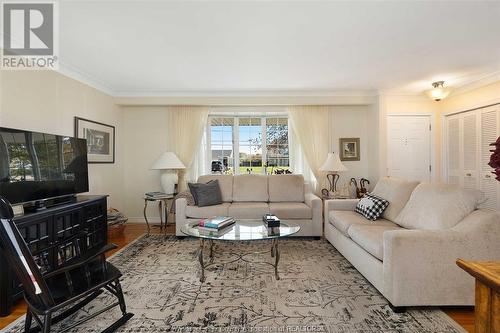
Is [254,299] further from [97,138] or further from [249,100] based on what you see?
[97,138]

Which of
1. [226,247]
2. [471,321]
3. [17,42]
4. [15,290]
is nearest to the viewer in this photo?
[471,321]

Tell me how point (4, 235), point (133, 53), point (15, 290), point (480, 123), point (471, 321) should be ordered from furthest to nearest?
1. point (480, 123)
2. point (133, 53)
3. point (15, 290)
4. point (471, 321)
5. point (4, 235)

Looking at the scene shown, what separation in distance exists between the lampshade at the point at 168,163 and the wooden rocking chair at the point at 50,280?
2555 mm

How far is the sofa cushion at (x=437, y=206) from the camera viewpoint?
7.50 ft

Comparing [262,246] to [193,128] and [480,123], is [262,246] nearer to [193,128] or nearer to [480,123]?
[193,128]

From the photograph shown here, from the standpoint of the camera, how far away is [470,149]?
418 cm

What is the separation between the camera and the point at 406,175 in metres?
4.80

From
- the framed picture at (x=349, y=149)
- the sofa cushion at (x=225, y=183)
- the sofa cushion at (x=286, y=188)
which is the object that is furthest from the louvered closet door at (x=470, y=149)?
the sofa cushion at (x=225, y=183)

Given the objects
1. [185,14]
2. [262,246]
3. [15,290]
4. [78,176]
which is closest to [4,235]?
[15,290]

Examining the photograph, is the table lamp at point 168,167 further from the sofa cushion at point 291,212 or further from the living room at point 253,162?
the sofa cushion at point 291,212

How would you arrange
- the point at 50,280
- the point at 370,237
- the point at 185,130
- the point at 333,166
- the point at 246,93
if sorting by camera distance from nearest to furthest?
the point at 50,280 → the point at 370,237 → the point at 333,166 → the point at 246,93 → the point at 185,130

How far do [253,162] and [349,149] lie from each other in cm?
191

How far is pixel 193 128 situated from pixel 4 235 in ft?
11.9

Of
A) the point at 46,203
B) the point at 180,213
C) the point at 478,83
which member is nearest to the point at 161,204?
the point at 180,213
